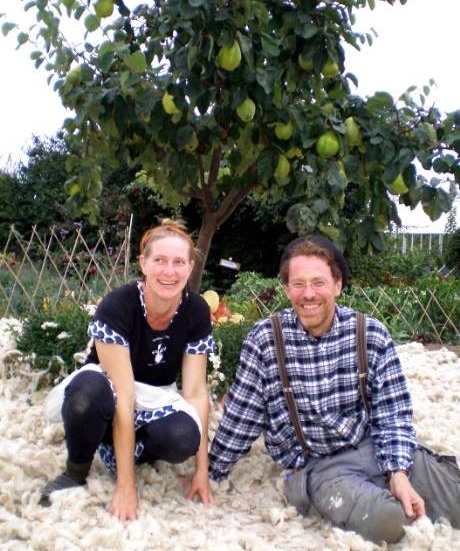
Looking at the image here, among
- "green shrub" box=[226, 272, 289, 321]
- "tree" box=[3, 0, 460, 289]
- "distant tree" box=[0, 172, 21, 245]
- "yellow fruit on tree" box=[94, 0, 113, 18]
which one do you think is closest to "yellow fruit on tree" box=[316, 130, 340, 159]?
"tree" box=[3, 0, 460, 289]

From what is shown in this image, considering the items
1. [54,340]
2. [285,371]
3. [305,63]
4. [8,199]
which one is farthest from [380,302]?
[8,199]

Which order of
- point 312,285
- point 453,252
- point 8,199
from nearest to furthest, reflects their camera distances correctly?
point 312,285, point 453,252, point 8,199

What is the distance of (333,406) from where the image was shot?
2412 millimetres

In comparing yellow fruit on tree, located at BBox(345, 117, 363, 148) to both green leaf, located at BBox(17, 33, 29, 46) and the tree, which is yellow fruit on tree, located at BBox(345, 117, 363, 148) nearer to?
the tree

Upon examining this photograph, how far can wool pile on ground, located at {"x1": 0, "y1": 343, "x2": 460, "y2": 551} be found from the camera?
7.09 feet

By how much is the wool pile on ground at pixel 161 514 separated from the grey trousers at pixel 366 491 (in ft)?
0.16

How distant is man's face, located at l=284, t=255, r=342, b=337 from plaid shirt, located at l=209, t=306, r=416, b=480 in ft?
0.26

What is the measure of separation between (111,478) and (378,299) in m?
4.18

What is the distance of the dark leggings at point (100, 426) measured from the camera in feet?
7.50

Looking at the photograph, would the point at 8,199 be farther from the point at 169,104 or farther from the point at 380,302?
the point at 169,104

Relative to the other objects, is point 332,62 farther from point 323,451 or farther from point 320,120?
point 323,451

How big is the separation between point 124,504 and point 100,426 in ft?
0.81

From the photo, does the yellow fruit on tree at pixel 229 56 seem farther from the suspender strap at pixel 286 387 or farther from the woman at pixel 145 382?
the suspender strap at pixel 286 387

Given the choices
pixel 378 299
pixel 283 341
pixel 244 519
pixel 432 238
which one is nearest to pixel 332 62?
pixel 283 341
